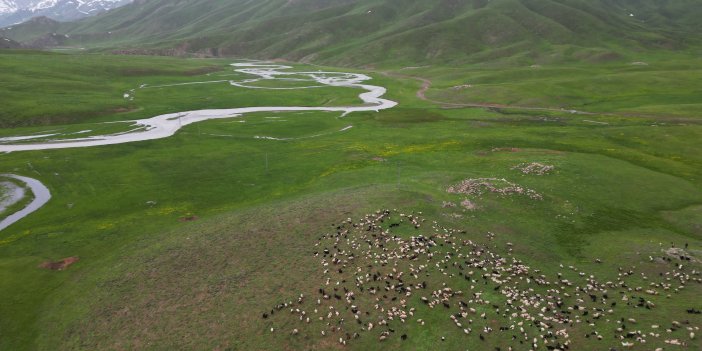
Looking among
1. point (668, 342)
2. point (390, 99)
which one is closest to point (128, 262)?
point (668, 342)

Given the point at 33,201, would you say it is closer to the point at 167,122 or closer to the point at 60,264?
the point at 60,264

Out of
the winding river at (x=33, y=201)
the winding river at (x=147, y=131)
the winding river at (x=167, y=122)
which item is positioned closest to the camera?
the winding river at (x=33, y=201)

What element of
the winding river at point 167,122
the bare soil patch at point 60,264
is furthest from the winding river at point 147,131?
the bare soil patch at point 60,264

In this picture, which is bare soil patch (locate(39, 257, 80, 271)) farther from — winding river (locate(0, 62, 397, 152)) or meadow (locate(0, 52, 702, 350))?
winding river (locate(0, 62, 397, 152))

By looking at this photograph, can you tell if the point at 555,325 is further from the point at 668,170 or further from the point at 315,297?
the point at 668,170

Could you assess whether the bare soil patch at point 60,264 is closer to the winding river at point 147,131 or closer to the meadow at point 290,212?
the meadow at point 290,212

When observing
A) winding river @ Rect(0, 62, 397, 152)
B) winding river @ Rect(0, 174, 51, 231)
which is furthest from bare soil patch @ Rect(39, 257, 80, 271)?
winding river @ Rect(0, 62, 397, 152)
